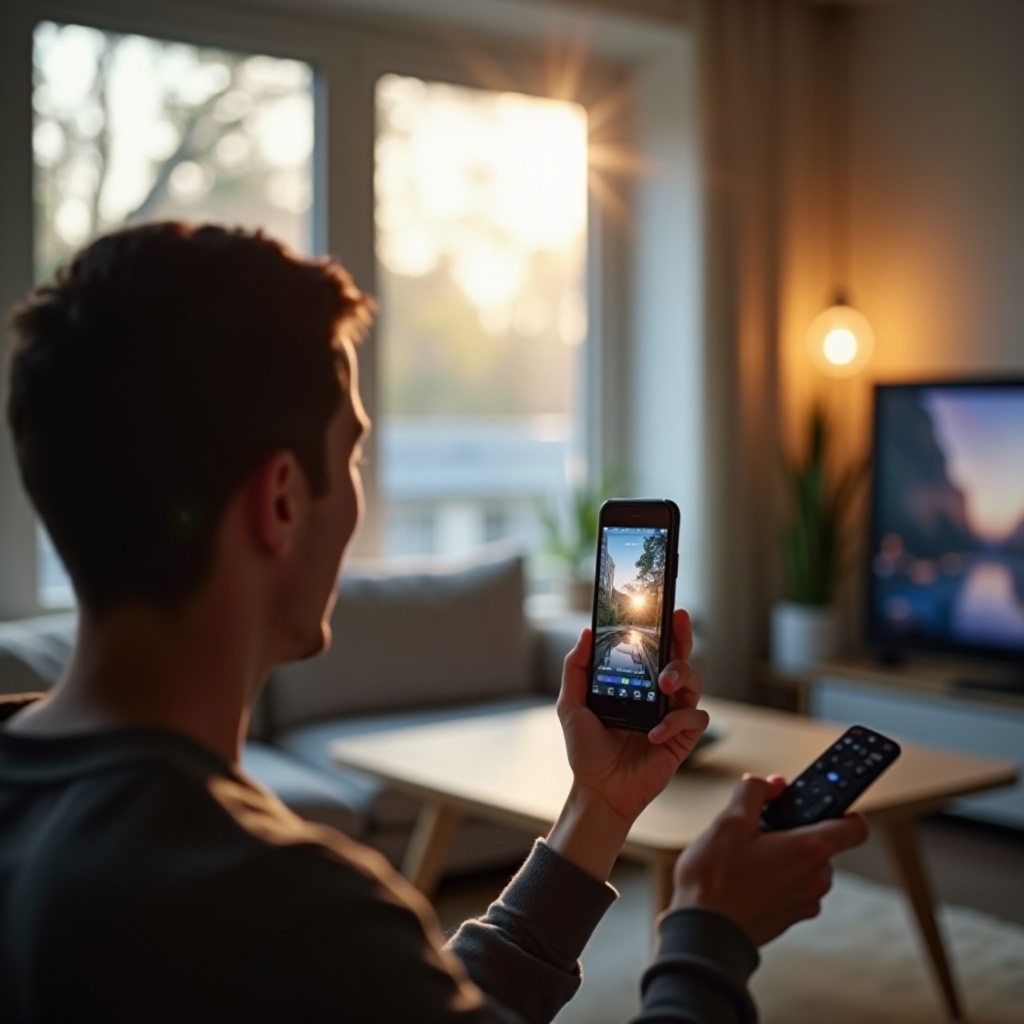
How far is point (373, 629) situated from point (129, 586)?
3.04 meters

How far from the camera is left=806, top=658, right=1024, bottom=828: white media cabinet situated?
397 centimetres

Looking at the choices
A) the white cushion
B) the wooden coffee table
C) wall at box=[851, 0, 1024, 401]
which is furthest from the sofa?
wall at box=[851, 0, 1024, 401]

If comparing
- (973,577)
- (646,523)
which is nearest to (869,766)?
(646,523)

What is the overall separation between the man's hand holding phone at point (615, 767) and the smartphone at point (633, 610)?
2 centimetres

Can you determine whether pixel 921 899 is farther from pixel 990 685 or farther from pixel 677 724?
pixel 677 724

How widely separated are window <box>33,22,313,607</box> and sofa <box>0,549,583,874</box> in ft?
2.16

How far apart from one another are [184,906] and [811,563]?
4066mm

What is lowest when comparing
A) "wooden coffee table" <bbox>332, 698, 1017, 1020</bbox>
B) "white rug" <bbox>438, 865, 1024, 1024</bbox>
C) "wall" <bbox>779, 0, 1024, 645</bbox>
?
"white rug" <bbox>438, 865, 1024, 1024</bbox>

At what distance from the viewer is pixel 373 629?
3.83 meters

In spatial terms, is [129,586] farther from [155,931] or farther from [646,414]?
[646,414]

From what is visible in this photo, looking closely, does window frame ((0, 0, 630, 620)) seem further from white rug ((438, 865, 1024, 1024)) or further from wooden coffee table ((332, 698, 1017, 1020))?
white rug ((438, 865, 1024, 1024))

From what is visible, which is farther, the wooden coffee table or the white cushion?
the white cushion

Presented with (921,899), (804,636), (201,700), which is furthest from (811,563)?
(201,700)

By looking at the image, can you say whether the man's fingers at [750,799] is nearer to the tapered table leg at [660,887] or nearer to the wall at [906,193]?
the tapered table leg at [660,887]
